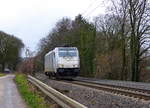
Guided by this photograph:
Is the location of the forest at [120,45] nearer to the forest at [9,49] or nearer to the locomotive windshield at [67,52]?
the locomotive windshield at [67,52]

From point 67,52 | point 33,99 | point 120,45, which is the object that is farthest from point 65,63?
point 33,99

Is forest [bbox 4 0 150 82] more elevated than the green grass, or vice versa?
forest [bbox 4 0 150 82]

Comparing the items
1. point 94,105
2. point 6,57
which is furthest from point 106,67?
point 6,57

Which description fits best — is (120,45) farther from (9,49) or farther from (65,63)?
(9,49)

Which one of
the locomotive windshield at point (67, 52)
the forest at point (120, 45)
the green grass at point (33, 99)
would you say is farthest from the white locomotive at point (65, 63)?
the green grass at point (33, 99)

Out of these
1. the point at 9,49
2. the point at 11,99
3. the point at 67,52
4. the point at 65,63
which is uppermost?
the point at 9,49

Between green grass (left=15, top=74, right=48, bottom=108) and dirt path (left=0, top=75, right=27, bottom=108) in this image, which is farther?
dirt path (left=0, top=75, right=27, bottom=108)

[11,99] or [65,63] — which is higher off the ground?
[65,63]

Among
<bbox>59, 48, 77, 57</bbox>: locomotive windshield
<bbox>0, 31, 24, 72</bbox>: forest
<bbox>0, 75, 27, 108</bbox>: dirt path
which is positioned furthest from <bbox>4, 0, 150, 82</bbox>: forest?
<bbox>0, 31, 24, 72</bbox>: forest

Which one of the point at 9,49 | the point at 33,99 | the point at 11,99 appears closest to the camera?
the point at 33,99

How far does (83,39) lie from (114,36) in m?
5.50

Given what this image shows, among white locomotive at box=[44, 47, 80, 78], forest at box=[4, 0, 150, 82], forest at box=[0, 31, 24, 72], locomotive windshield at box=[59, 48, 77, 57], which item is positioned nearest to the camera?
white locomotive at box=[44, 47, 80, 78]

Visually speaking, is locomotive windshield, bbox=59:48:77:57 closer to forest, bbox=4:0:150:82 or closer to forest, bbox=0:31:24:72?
forest, bbox=4:0:150:82

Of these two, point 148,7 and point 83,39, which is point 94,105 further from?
point 83,39
